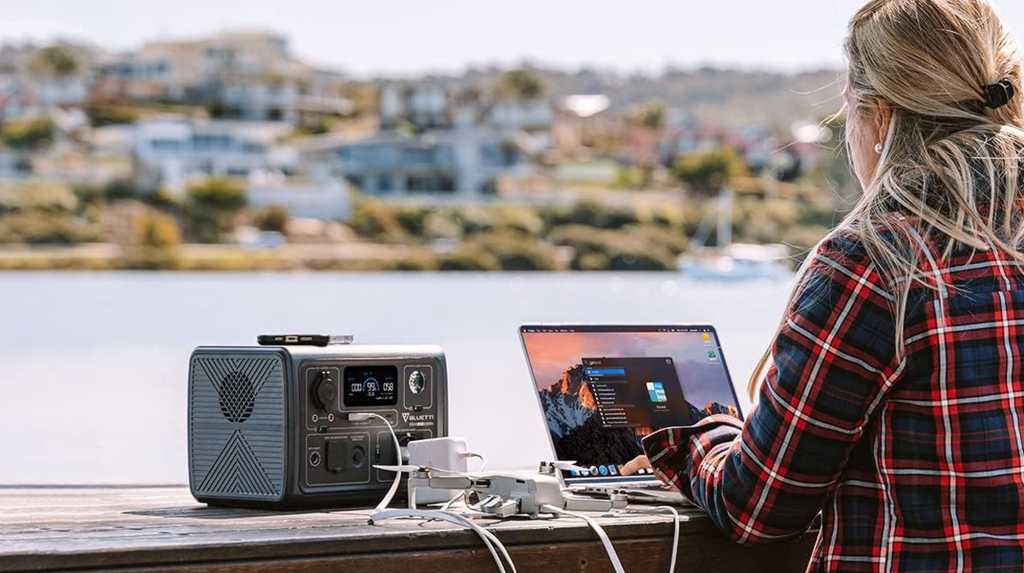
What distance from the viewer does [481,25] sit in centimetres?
8288

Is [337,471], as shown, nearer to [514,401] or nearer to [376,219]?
[514,401]

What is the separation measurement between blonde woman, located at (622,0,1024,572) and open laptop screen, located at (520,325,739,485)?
1.32 ft

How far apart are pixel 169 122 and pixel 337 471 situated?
224ft

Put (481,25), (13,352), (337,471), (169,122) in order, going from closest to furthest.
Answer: (337,471) → (13,352) → (169,122) → (481,25)

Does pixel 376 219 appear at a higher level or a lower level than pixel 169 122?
lower

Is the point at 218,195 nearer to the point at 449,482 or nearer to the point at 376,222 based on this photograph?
the point at 376,222

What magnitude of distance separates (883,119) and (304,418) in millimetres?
741

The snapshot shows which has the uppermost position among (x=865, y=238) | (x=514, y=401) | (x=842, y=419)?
(x=865, y=238)

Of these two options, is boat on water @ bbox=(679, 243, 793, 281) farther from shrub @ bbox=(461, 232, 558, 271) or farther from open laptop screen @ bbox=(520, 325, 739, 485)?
open laptop screen @ bbox=(520, 325, 739, 485)

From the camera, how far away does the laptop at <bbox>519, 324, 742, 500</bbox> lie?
201 centimetres

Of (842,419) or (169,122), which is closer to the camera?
(842,419)

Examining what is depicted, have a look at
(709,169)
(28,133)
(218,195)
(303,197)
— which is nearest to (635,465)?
(218,195)

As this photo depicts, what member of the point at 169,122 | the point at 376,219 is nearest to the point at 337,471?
the point at 376,219

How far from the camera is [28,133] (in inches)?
2537
